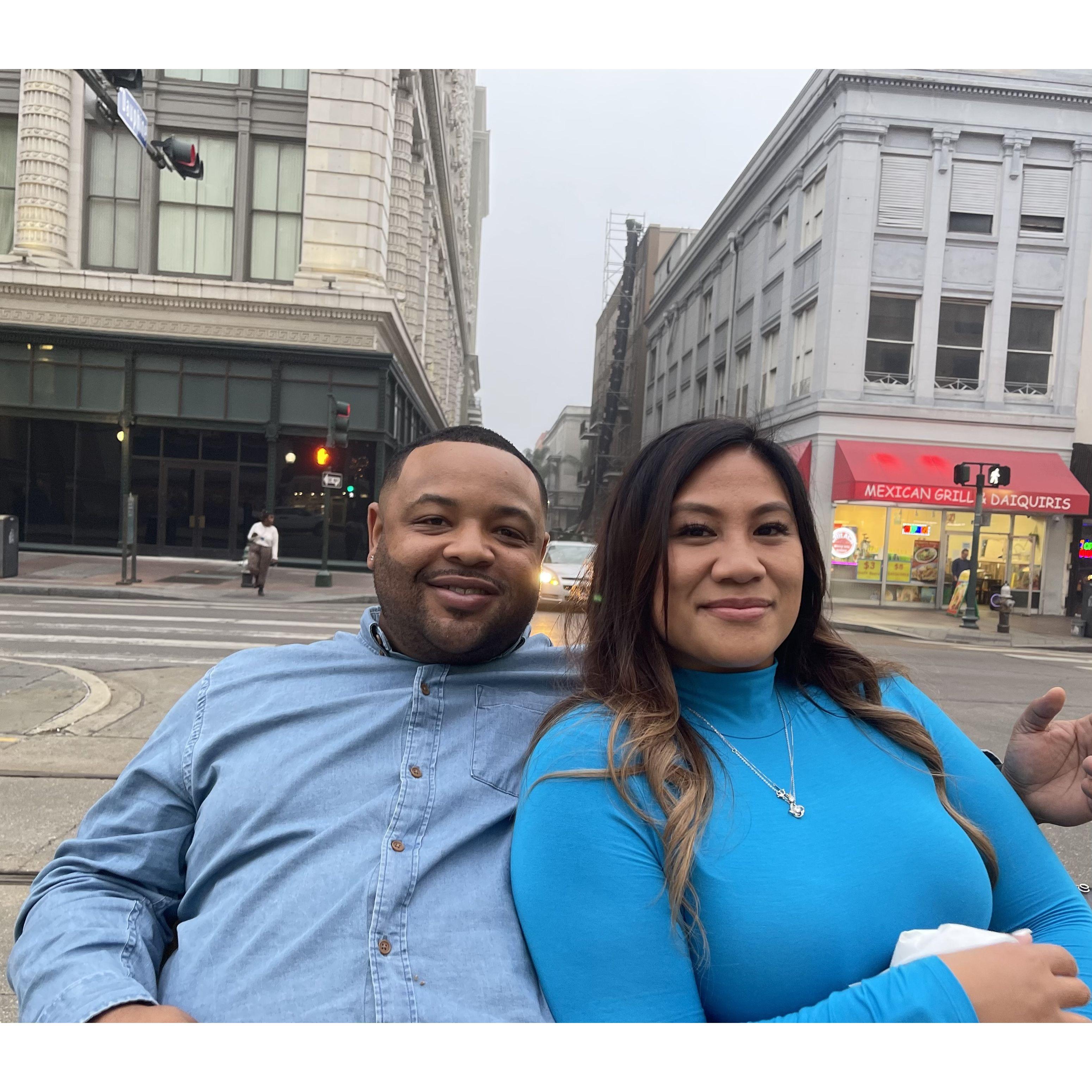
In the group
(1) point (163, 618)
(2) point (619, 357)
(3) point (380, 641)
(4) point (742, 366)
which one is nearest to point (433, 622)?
(3) point (380, 641)

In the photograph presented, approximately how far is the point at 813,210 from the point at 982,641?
14419 millimetres

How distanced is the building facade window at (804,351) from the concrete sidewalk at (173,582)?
517 inches

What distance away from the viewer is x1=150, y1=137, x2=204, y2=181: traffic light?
420 inches

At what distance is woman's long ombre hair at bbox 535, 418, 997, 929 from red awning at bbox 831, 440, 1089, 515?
2132cm

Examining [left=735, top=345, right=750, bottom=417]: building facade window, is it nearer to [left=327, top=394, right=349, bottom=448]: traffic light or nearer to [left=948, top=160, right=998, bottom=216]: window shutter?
[left=948, top=160, right=998, bottom=216]: window shutter

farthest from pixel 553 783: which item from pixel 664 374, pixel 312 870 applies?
pixel 664 374

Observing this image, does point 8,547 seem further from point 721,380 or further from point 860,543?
point 721,380

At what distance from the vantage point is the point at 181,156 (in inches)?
422

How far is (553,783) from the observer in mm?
1579

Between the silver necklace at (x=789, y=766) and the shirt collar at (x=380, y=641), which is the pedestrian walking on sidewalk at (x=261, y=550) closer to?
the shirt collar at (x=380, y=641)

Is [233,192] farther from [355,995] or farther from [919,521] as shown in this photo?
[355,995]

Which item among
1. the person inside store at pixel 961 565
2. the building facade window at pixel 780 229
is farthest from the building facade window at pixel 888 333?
the building facade window at pixel 780 229

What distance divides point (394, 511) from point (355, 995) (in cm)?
99

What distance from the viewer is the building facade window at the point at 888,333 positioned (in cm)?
2345
